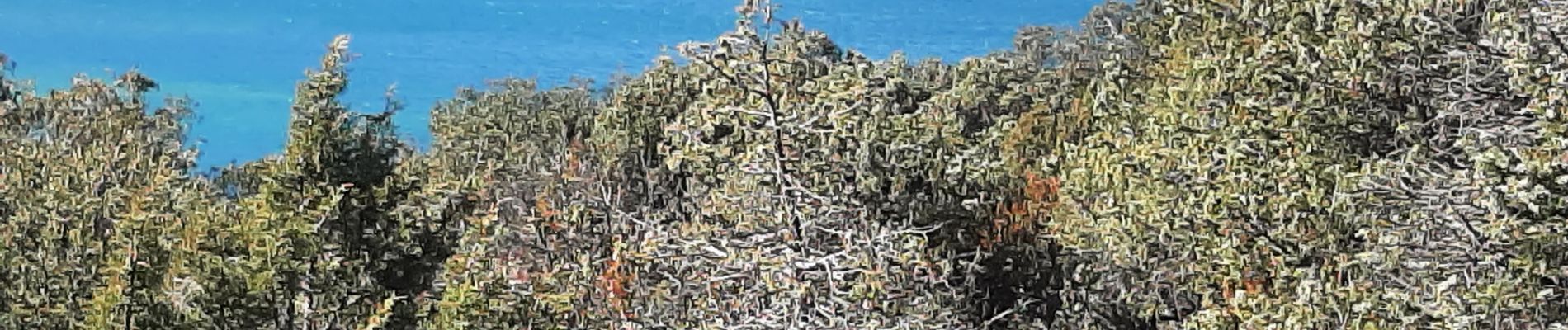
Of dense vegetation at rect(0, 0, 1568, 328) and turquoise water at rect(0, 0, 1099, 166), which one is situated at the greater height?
turquoise water at rect(0, 0, 1099, 166)

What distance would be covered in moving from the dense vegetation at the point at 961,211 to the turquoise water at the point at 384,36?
17.0 m

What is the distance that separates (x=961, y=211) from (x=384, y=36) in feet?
119

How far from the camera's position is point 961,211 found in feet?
23.4

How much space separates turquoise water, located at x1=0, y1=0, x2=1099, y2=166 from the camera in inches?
1213

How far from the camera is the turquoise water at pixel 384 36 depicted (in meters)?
Result: 30.8

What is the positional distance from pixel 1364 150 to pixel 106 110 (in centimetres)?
1067

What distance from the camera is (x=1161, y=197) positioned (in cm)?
664

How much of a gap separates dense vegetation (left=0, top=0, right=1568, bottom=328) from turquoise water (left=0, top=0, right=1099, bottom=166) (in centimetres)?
1696

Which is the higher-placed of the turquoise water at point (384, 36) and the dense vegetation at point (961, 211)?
the turquoise water at point (384, 36)

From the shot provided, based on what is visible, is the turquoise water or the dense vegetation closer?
the dense vegetation

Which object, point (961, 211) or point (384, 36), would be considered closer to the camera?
point (961, 211)

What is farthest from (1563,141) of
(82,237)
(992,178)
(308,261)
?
(82,237)

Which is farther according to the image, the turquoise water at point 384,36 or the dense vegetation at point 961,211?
the turquoise water at point 384,36

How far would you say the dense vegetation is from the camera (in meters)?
5.34
